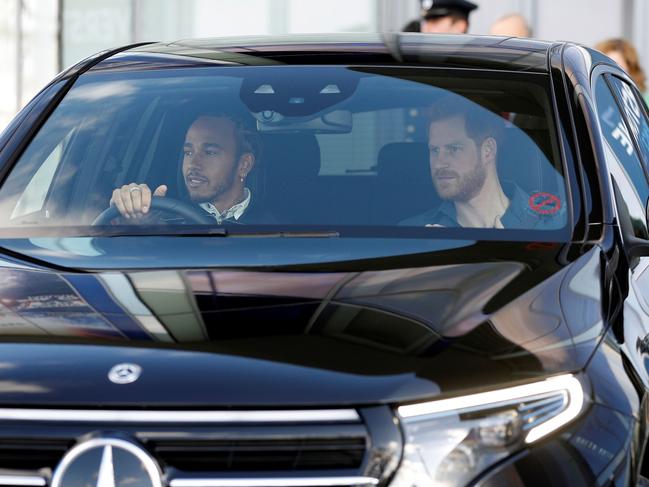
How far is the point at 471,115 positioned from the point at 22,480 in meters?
1.92

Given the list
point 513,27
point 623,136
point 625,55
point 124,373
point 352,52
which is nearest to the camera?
point 124,373

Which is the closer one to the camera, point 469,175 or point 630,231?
point 630,231

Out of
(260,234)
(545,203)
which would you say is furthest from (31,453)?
(545,203)

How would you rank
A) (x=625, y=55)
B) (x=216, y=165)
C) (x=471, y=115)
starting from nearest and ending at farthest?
(x=471, y=115) < (x=216, y=165) < (x=625, y=55)

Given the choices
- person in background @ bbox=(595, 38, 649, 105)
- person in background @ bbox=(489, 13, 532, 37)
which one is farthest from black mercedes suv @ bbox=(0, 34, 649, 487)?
person in background @ bbox=(489, 13, 532, 37)

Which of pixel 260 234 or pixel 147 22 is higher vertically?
pixel 260 234

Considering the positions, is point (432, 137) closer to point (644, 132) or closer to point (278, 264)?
point (278, 264)

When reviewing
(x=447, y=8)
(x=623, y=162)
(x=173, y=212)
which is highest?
(x=447, y=8)

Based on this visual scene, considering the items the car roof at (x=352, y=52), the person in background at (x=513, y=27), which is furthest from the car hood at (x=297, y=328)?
the person in background at (x=513, y=27)

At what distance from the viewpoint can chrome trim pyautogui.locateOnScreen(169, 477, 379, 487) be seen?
2717 millimetres

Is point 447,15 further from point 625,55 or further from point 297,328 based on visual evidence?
point 297,328

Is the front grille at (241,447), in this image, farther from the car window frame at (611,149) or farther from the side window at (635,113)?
the side window at (635,113)

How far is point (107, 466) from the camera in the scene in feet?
8.91

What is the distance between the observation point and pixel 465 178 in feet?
13.4
